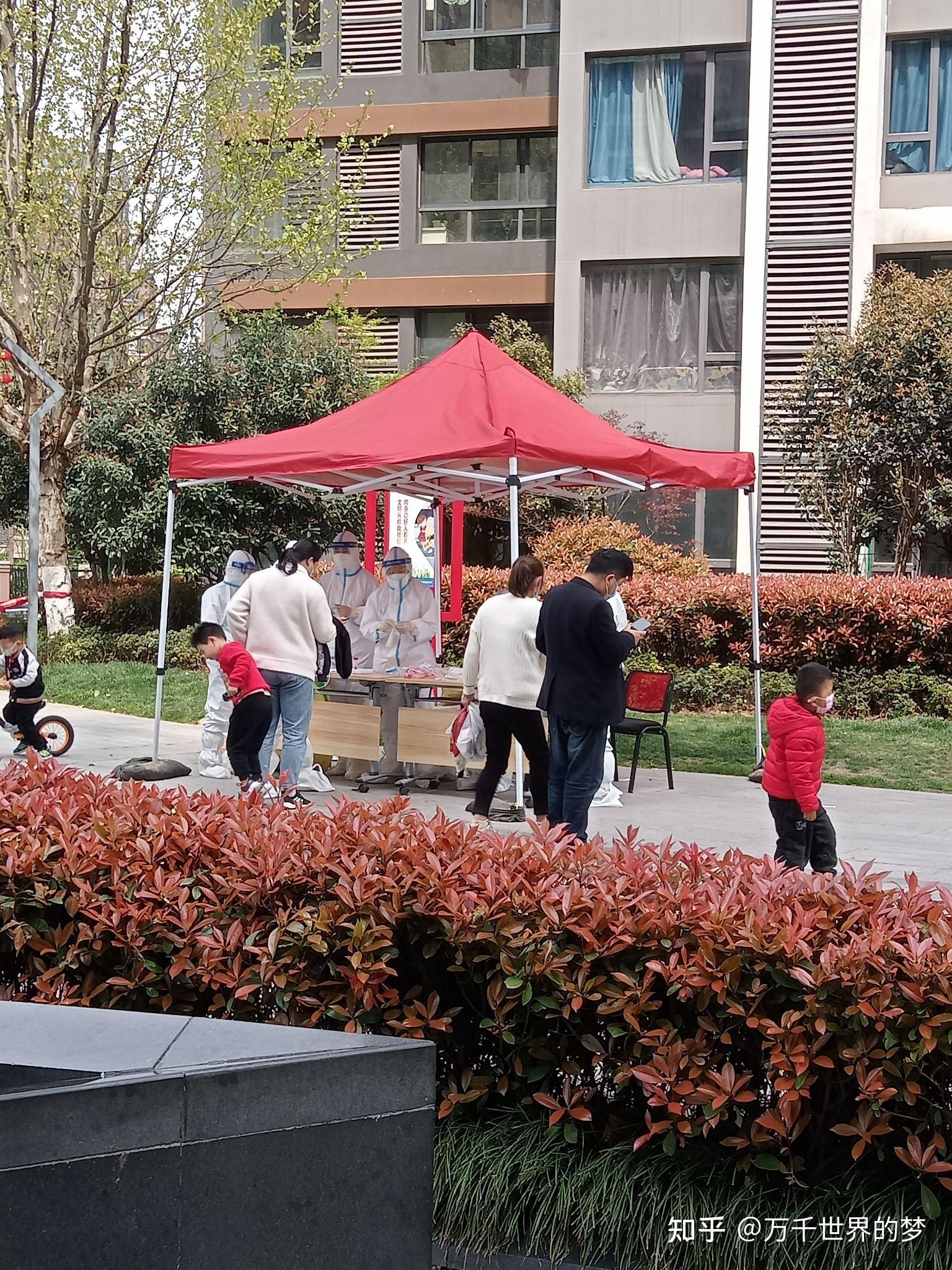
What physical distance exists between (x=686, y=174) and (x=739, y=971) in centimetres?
2221

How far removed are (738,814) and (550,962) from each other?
685 cm

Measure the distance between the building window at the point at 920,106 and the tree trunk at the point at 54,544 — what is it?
13980 mm

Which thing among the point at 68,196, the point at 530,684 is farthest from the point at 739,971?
the point at 68,196

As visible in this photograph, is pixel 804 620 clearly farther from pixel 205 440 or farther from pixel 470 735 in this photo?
pixel 205 440

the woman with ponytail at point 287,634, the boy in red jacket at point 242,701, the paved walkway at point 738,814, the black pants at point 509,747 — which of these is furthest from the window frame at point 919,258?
the boy in red jacket at point 242,701

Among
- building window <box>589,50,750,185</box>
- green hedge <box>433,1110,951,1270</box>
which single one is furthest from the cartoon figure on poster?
green hedge <box>433,1110,951,1270</box>

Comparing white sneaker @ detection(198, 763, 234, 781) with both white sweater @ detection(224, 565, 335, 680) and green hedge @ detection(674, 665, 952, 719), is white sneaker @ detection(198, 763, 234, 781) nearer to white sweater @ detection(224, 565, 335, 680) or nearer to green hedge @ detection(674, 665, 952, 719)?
white sweater @ detection(224, 565, 335, 680)

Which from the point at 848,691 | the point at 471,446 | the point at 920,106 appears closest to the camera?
the point at 471,446

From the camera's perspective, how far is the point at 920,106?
22.5 m

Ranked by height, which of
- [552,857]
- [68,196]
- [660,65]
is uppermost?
[660,65]

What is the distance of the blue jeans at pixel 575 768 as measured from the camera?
7.86 m

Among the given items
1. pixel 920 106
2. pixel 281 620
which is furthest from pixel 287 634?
pixel 920 106

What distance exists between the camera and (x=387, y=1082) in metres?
2.85

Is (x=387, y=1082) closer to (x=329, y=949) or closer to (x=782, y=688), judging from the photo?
(x=329, y=949)
